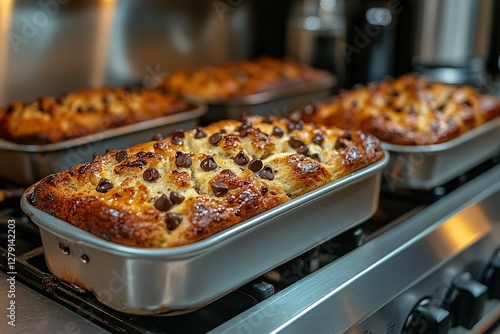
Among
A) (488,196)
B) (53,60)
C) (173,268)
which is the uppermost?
(53,60)

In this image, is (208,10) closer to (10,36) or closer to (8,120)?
(10,36)

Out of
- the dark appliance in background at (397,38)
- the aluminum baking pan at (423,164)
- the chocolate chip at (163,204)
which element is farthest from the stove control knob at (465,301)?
the dark appliance in background at (397,38)

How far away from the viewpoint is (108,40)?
1.86 metres

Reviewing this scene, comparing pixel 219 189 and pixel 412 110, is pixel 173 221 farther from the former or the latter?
pixel 412 110

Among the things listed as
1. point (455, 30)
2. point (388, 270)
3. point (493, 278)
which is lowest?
point (493, 278)

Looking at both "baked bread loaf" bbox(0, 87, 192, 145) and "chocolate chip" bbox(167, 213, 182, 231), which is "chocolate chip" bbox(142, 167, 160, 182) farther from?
"baked bread loaf" bbox(0, 87, 192, 145)

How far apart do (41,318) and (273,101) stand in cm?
115

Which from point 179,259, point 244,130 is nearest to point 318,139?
point 244,130

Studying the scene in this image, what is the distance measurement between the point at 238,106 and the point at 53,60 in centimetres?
54

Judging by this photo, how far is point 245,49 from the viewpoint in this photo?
7.66 feet

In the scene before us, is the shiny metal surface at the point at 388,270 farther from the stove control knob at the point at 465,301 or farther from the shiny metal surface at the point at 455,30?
the shiny metal surface at the point at 455,30

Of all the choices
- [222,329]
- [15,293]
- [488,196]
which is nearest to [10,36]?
[15,293]

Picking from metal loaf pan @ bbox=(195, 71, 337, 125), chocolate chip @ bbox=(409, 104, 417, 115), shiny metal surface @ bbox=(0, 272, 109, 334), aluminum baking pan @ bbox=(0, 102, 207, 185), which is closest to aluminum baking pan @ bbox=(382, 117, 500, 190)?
chocolate chip @ bbox=(409, 104, 417, 115)

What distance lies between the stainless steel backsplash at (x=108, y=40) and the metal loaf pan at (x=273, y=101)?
0.97 feet
